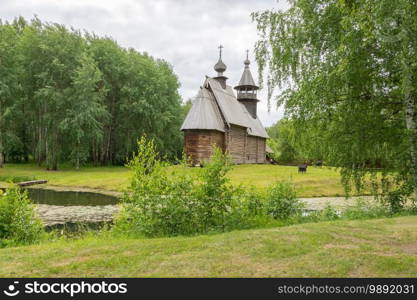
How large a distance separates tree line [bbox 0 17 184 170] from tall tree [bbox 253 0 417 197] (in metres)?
23.7

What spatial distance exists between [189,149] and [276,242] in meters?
24.9

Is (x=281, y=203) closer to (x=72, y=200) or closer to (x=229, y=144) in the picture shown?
(x=72, y=200)

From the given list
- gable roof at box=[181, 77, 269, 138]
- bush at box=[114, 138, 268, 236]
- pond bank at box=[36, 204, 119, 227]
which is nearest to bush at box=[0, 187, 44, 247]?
bush at box=[114, 138, 268, 236]

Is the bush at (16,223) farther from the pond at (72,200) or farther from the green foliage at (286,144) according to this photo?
the pond at (72,200)

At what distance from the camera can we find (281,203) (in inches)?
347

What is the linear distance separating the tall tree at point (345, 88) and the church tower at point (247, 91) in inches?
1170

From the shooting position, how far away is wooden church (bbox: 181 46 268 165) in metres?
30.1

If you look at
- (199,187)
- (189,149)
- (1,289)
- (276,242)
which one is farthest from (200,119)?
(1,289)

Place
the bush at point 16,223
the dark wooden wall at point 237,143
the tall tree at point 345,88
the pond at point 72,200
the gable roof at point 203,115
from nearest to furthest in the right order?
the bush at point 16,223
the tall tree at point 345,88
the pond at point 72,200
the gable roof at point 203,115
the dark wooden wall at point 237,143

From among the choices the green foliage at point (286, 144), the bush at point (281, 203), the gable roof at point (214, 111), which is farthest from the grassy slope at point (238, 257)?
the gable roof at point (214, 111)

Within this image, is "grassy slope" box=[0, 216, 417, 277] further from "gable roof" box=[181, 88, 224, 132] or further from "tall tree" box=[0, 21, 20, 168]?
"tall tree" box=[0, 21, 20, 168]

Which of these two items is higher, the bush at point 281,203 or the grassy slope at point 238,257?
the bush at point 281,203

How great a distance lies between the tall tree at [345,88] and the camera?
8602 millimetres

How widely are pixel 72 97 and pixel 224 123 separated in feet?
44.3
